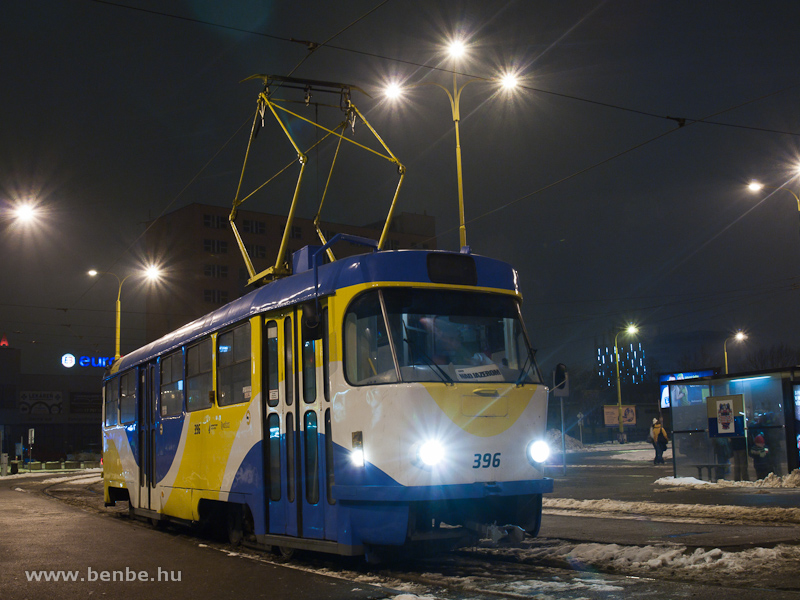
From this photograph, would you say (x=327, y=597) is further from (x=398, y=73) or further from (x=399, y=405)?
(x=398, y=73)

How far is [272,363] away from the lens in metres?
9.66

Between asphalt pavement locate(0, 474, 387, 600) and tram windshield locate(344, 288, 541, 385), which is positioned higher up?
tram windshield locate(344, 288, 541, 385)

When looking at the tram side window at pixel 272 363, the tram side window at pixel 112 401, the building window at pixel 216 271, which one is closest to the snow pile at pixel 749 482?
the tram side window at pixel 112 401

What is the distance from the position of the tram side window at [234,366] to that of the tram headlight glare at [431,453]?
2940mm

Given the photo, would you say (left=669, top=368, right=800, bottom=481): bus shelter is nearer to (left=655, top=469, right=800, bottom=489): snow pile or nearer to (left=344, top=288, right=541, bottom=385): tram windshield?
(left=655, top=469, right=800, bottom=489): snow pile

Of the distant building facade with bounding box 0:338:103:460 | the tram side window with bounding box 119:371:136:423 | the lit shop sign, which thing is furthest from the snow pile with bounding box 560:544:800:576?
the distant building facade with bounding box 0:338:103:460

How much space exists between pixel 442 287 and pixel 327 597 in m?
3.23

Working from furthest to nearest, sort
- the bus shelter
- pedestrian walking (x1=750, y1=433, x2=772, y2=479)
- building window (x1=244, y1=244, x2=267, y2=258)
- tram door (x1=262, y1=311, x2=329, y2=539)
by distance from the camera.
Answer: building window (x1=244, y1=244, x2=267, y2=258), pedestrian walking (x1=750, y1=433, x2=772, y2=479), the bus shelter, tram door (x1=262, y1=311, x2=329, y2=539)

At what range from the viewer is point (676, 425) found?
21406 mm

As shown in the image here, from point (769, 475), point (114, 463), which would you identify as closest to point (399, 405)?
point (114, 463)

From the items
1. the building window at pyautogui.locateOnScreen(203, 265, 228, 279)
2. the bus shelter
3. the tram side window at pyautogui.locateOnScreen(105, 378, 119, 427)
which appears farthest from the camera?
the building window at pyautogui.locateOnScreen(203, 265, 228, 279)

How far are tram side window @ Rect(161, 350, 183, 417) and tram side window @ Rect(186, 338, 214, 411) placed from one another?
0.45m

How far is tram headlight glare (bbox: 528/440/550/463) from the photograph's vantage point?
8586 mm

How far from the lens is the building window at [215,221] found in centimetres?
8554
